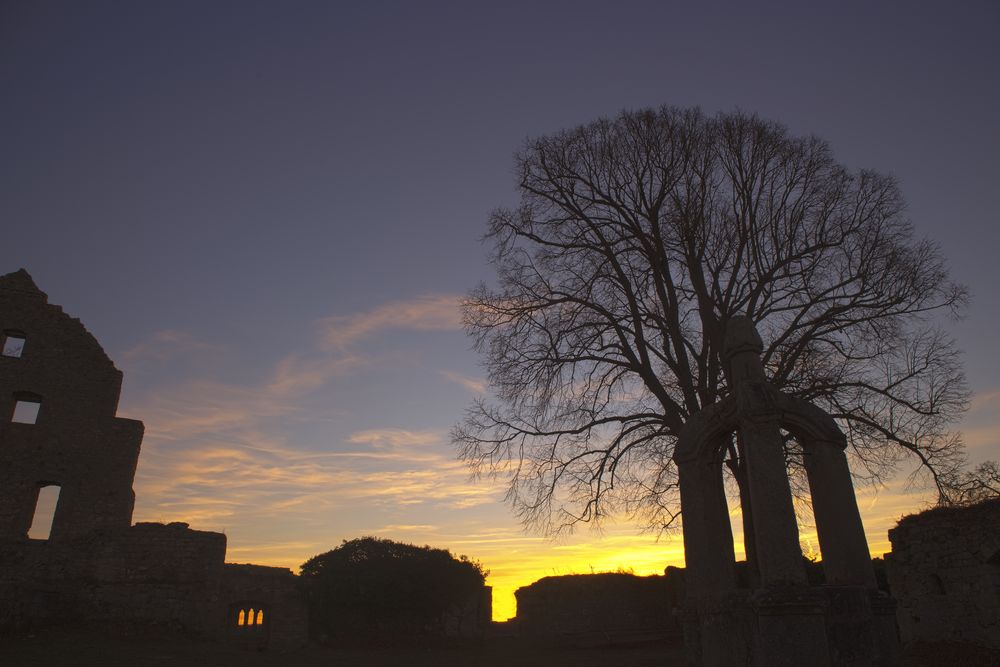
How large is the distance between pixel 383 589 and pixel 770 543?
17.0m

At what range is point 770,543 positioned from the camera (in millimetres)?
7031

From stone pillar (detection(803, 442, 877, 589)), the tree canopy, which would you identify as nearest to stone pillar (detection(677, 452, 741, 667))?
stone pillar (detection(803, 442, 877, 589))

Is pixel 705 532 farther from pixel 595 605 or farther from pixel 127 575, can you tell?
pixel 595 605

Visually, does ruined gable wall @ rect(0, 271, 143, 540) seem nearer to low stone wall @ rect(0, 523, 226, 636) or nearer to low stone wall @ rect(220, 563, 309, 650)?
low stone wall @ rect(0, 523, 226, 636)

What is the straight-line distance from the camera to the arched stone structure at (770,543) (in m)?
6.55

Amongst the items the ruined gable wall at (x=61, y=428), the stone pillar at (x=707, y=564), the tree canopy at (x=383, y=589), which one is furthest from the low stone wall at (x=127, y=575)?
the stone pillar at (x=707, y=564)

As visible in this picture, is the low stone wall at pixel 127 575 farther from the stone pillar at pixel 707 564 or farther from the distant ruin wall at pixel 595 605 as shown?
the stone pillar at pixel 707 564

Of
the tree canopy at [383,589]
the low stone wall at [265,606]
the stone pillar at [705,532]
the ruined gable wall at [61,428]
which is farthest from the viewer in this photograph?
the tree canopy at [383,589]

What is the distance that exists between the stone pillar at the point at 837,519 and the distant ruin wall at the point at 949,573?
734 cm

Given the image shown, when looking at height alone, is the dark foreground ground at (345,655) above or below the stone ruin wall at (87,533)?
below

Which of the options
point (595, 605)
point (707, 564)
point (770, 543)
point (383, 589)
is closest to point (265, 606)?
point (383, 589)

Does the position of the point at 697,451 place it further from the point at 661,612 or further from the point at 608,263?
the point at 661,612

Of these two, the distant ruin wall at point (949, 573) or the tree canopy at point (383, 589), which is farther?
the tree canopy at point (383, 589)

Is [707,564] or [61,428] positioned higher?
[61,428]
